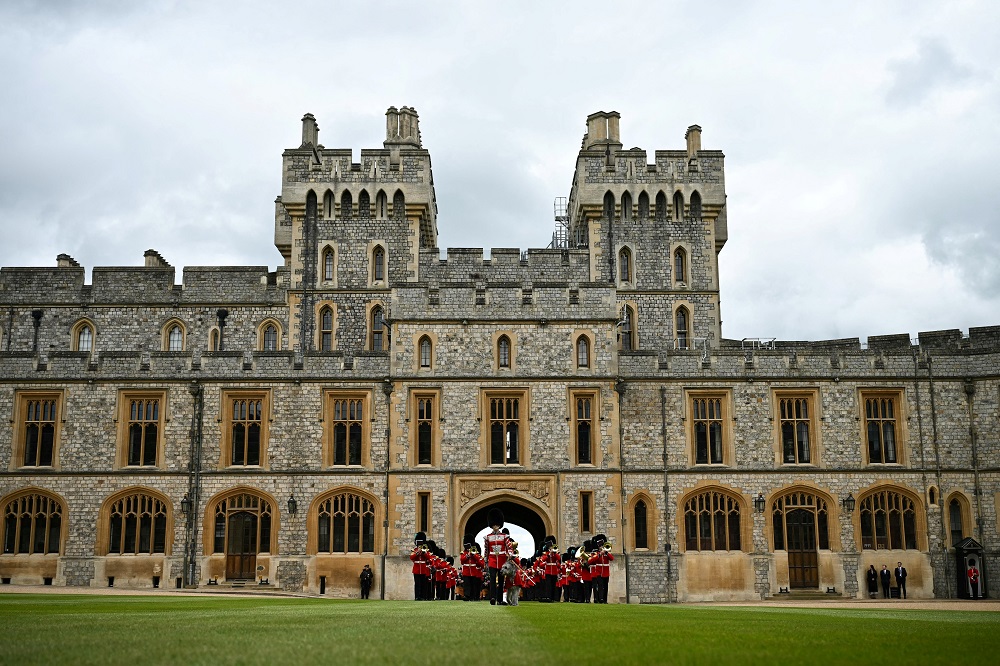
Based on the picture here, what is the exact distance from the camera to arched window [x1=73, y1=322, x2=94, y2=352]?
37.9 m

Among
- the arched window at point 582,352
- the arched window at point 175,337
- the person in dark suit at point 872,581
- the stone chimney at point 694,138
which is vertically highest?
the stone chimney at point 694,138

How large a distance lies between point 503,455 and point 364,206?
12.1 metres

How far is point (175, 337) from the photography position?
3816 centimetres

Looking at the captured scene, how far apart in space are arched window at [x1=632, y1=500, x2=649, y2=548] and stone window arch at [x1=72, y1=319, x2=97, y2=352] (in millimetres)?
20976

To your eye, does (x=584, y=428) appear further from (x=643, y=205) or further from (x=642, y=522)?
(x=643, y=205)

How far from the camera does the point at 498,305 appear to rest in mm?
31562

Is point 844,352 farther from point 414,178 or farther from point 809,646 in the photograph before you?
point 809,646

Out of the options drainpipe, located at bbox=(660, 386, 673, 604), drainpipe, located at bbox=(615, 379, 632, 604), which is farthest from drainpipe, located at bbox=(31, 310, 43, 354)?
drainpipe, located at bbox=(660, 386, 673, 604)

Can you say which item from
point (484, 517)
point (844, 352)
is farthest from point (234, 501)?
point (844, 352)

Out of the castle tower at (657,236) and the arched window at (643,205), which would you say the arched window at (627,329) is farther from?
the arched window at (643,205)

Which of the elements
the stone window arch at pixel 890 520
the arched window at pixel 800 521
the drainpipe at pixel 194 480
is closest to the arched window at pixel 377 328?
the drainpipe at pixel 194 480

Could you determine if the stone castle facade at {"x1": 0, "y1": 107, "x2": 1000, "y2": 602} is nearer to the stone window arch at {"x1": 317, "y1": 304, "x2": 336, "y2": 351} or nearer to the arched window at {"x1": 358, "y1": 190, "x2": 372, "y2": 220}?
the stone window arch at {"x1": 317, "y1": 304, "x2": 336, "y2": 351}

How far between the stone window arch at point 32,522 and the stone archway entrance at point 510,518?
40.8ft

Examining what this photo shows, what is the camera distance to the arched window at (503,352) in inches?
1235
